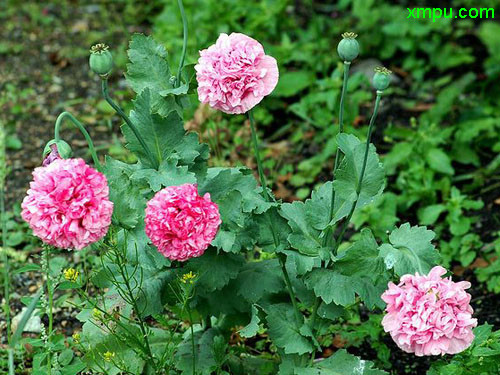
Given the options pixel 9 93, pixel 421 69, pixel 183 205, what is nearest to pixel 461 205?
pixel 421 69

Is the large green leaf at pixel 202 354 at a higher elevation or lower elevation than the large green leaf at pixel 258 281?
lower

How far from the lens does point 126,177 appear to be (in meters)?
2.08

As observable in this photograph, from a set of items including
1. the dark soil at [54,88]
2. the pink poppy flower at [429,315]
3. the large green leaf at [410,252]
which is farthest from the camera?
the dark soil at [54,88]

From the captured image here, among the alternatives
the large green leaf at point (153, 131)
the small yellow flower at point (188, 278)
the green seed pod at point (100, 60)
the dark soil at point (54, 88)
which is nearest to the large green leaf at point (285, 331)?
the small yellow flower at point (188, 278)

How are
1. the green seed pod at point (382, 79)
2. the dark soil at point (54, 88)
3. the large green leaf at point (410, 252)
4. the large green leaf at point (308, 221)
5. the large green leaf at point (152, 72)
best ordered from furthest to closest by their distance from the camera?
the dark soil at point (54, 88) < the large green leaf at point (152, 72) < the large green leaf at point (308, 221) < the large green leaf at point (410, 252) < the green seed pod at point (382, 79)

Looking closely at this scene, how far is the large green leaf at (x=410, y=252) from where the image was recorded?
1.97 meters

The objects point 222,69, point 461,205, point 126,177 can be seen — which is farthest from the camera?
point 461,205

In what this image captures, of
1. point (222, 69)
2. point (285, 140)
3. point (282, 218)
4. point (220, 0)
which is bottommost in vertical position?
point (285, 140)

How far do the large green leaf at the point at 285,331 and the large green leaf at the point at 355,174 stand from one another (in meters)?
0.37

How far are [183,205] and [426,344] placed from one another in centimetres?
61

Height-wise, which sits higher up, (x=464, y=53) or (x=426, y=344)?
(x=426, y=344)

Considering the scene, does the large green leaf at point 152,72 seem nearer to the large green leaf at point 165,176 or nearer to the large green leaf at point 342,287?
the large green leaf at point 165,176

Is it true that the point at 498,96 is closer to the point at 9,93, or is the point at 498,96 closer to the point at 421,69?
the point at 421,69

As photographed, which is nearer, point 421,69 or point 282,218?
point 282,218
